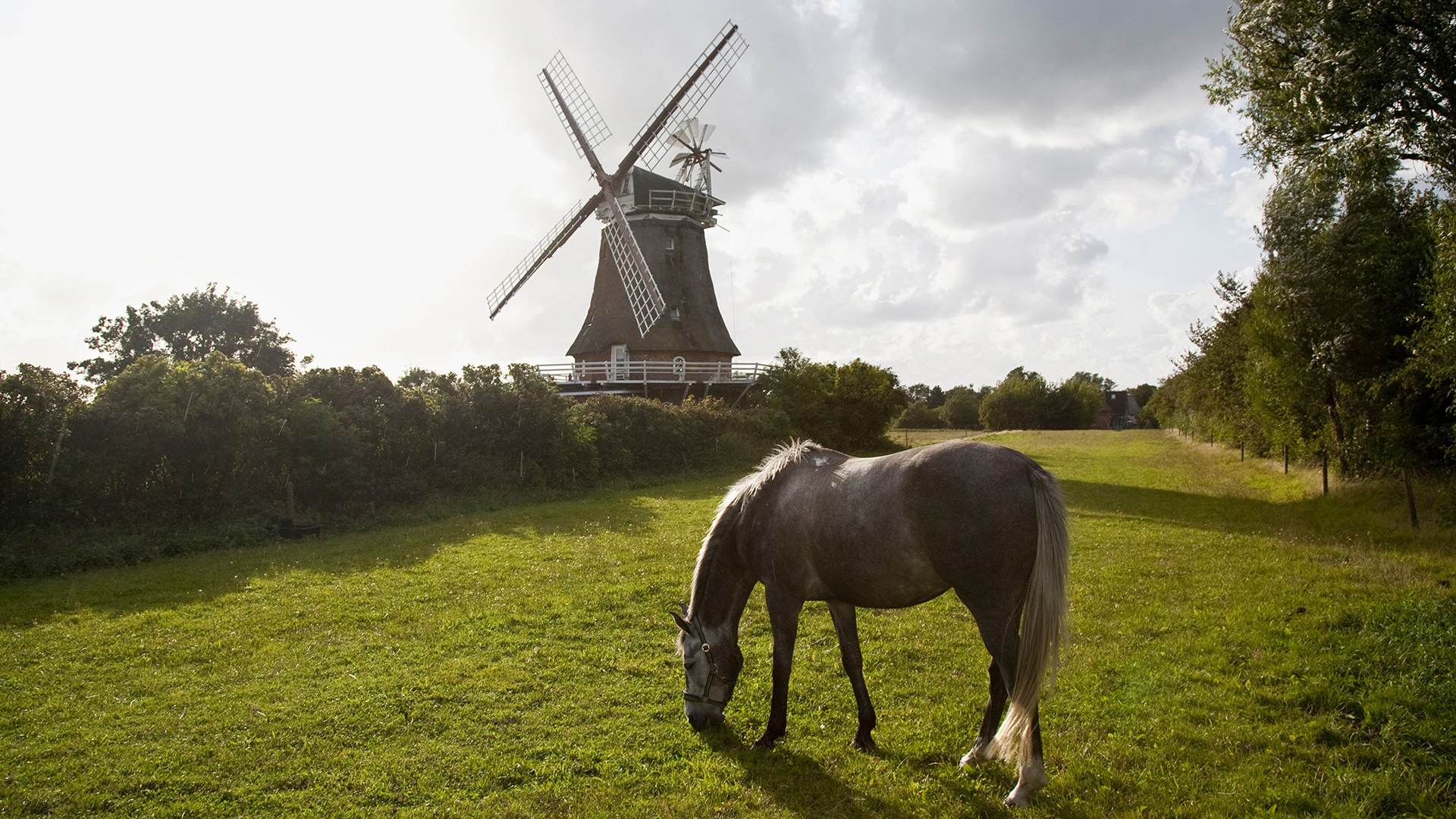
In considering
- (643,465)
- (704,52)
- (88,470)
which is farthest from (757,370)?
(88,470)

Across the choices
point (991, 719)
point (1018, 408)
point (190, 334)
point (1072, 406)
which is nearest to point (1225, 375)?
point (991, 719)

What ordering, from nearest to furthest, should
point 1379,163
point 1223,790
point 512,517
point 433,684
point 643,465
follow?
1. point 1223,790
2. point 433,684
3. point 1379,163
4. point 512,517
5. point 643,465

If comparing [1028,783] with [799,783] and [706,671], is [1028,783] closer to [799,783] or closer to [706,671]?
[799,783]

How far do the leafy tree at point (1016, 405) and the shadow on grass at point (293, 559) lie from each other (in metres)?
66.0

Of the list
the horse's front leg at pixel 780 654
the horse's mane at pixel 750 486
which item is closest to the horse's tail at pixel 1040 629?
the horse's front leg at pixel 780 654

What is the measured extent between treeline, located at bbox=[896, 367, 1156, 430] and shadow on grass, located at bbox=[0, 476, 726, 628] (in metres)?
61.5

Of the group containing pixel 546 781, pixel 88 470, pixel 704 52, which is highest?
pixel 704 52

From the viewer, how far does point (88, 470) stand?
544 inches

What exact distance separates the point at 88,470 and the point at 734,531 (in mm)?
14400

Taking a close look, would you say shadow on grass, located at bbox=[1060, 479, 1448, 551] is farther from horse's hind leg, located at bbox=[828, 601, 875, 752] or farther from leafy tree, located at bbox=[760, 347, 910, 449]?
leafy tree, located at bbox=[760, 347, 910, 449]

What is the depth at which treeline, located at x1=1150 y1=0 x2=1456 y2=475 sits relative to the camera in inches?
387

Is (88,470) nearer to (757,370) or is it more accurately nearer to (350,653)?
(350,653)

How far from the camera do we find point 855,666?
18.1 feet

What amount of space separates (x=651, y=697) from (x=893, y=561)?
2.73m
